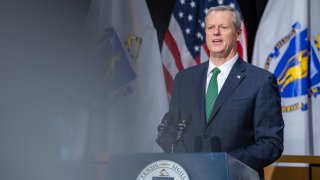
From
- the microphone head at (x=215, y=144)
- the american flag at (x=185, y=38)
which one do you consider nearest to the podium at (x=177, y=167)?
the microphone head at (x=215, y=144)

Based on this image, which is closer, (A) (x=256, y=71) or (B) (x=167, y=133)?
(B) (x=167, y=133)

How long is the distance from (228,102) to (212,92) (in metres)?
0.09

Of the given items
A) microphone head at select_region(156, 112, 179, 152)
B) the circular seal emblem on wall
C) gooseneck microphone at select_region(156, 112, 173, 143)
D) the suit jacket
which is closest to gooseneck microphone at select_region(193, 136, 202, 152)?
the suit jacket

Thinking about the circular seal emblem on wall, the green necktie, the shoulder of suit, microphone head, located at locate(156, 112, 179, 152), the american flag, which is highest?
the american flag

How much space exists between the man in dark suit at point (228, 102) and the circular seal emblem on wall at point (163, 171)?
1.25ft

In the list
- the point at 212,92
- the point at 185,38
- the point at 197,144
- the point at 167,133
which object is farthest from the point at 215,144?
the point at 185,38

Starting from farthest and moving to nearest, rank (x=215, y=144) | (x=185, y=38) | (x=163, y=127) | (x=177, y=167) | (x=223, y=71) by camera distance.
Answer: (x=185, y=38), (x=223, y=71), (x=215, y=144), (x=163, y=127), (x=177, y=167)

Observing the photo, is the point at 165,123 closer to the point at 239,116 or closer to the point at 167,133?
the point at 167,133

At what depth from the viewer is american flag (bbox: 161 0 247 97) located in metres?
3.69

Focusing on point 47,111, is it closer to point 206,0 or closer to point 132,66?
point 132,66

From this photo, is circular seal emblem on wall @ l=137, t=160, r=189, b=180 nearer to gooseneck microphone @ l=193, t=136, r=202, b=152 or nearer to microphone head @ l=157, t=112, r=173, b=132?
microphone head @ l=157, t=112, r=173, b=132

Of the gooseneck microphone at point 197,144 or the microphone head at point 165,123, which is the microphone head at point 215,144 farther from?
the microphone head at point 165,123

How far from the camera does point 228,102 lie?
1.69 m

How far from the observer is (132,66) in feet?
11.8
